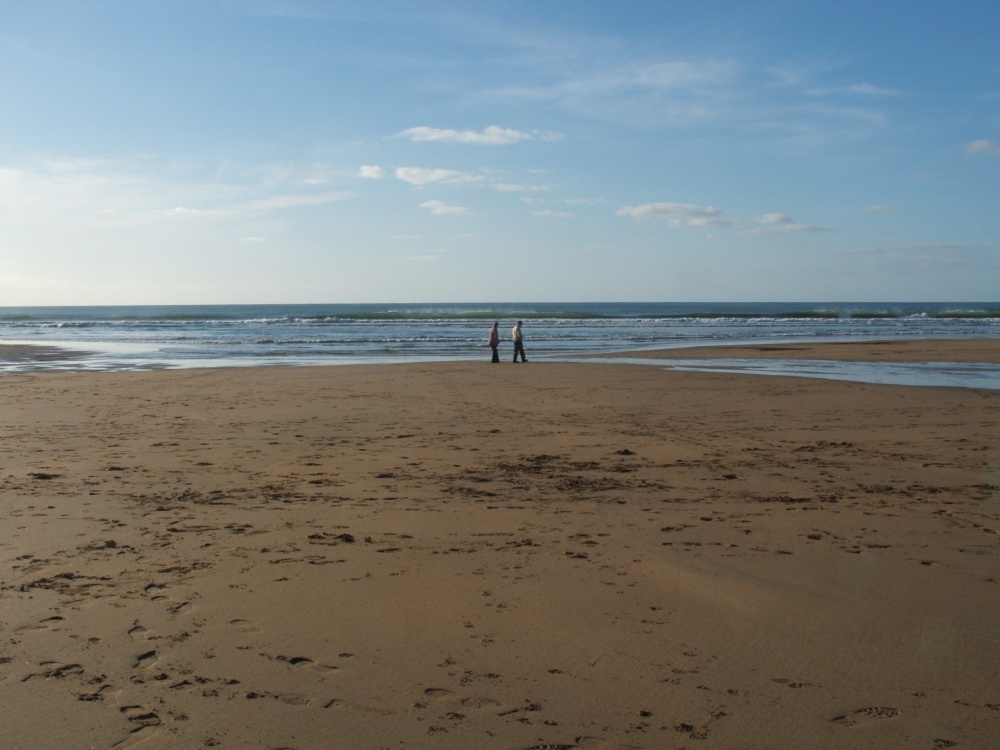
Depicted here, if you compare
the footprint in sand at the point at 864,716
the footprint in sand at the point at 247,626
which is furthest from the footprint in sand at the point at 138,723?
the footprint in sand at the point at 864,716

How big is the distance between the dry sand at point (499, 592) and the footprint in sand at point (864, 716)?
16 mm

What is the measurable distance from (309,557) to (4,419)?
31.2 ft

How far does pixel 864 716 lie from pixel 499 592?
2127 millimetres

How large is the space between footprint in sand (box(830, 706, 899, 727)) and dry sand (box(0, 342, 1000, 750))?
16 millimetres

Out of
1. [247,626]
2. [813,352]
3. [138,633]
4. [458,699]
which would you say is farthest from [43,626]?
[813,352]

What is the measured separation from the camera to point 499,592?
191 inches

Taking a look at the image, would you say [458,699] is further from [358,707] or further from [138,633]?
[138,633]

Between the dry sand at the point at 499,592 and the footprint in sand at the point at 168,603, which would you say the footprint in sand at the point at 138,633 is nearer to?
the dry sand at the point at 499,592

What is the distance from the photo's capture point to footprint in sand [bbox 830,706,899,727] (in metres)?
3.35

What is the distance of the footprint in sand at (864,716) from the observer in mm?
3352

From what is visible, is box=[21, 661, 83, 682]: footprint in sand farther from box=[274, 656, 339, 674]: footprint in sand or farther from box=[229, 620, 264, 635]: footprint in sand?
box=[274, 656, 339, 674]: footprint in sand

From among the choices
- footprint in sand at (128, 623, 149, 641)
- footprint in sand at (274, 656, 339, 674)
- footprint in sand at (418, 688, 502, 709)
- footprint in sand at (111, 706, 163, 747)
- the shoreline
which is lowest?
footprint in sand at (418, 688, 502, 709)

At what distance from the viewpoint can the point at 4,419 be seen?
12461 millimetres

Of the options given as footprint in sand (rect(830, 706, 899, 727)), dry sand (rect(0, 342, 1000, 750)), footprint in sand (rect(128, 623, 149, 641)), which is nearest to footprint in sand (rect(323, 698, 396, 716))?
dry sand (rect(0, 342, 1000, 750))
